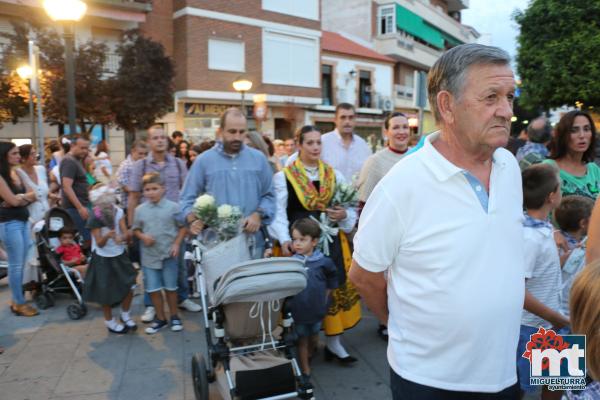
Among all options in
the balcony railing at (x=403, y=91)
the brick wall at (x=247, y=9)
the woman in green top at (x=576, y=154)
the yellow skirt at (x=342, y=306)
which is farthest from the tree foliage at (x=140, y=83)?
the balcony railing at (x=403, y=91)

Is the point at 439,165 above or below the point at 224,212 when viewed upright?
above

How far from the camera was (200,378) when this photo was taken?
3.41 metres

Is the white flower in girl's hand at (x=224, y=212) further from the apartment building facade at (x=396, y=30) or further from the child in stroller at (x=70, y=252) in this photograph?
the apartment building facade at (x=396, y=30)

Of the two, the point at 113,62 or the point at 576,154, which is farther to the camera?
the point at 113,62

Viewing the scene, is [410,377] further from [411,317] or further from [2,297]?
[2,297]

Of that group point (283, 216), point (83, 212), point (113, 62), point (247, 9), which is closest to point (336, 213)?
point (283, 216)

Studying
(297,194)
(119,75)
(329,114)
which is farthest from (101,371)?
(329,114)

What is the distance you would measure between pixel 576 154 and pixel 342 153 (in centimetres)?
234

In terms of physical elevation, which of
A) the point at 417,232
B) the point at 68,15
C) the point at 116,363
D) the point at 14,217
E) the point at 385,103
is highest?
the point at 385,103

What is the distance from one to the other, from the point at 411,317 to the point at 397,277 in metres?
0.15

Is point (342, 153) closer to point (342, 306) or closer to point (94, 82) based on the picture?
→ point (342, 306)

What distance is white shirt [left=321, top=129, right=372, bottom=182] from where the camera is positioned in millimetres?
5512

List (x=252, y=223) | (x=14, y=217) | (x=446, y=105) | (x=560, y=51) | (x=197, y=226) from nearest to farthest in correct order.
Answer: (x=446, y=105)
(x=197, y=226)
(x=252, y=223)
(x=14, y=217)
(x=560, y=51)

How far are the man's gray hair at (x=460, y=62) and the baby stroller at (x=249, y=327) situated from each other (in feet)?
6.05
